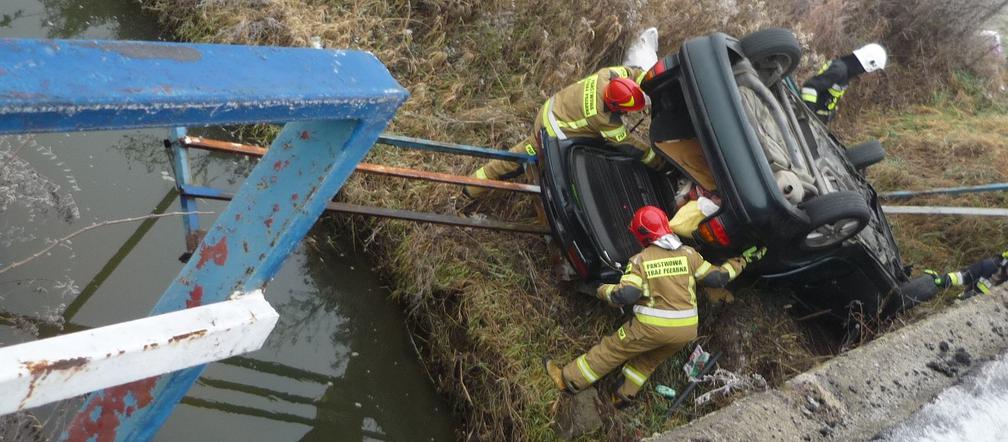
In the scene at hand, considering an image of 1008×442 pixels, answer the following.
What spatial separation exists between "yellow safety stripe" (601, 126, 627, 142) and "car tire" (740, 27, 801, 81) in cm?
76

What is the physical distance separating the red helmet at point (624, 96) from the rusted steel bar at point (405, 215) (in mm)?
772

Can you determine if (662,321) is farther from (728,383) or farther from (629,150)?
(629,150)

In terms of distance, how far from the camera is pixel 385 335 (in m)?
3.46

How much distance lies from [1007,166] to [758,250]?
458 centimetres

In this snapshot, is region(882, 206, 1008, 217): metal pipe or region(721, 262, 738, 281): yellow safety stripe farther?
region(882, 206, 1008, 217): metal pipe

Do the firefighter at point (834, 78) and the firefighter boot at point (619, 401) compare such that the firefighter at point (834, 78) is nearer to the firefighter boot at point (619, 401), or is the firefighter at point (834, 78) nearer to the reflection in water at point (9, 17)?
the firefighter boot at point (619, 401)

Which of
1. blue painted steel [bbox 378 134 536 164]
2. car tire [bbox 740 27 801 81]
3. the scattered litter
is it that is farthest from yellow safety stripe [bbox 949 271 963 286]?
blue painted steel [bbox 378 134 536 164]

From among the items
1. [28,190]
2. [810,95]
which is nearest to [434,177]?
[28,190]

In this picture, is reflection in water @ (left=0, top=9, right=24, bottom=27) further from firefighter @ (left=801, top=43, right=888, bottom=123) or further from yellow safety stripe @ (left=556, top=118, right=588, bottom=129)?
firefighter @ (left=801, top=43, right=888, bottom=123)

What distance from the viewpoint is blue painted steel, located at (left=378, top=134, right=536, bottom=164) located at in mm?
3244

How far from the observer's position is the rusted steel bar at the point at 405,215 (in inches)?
110

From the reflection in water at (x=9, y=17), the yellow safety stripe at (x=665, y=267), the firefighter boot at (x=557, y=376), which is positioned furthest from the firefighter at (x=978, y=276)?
the reflection in water at (x=9, y=17)

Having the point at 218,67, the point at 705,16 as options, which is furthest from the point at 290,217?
the point at 705,16

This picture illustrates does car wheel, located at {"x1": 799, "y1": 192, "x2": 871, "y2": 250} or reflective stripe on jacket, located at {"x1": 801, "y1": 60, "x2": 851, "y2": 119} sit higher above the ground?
car wheel, located at {"x1": 799, "y1": 192, "x2": 871, "y2": 250}
